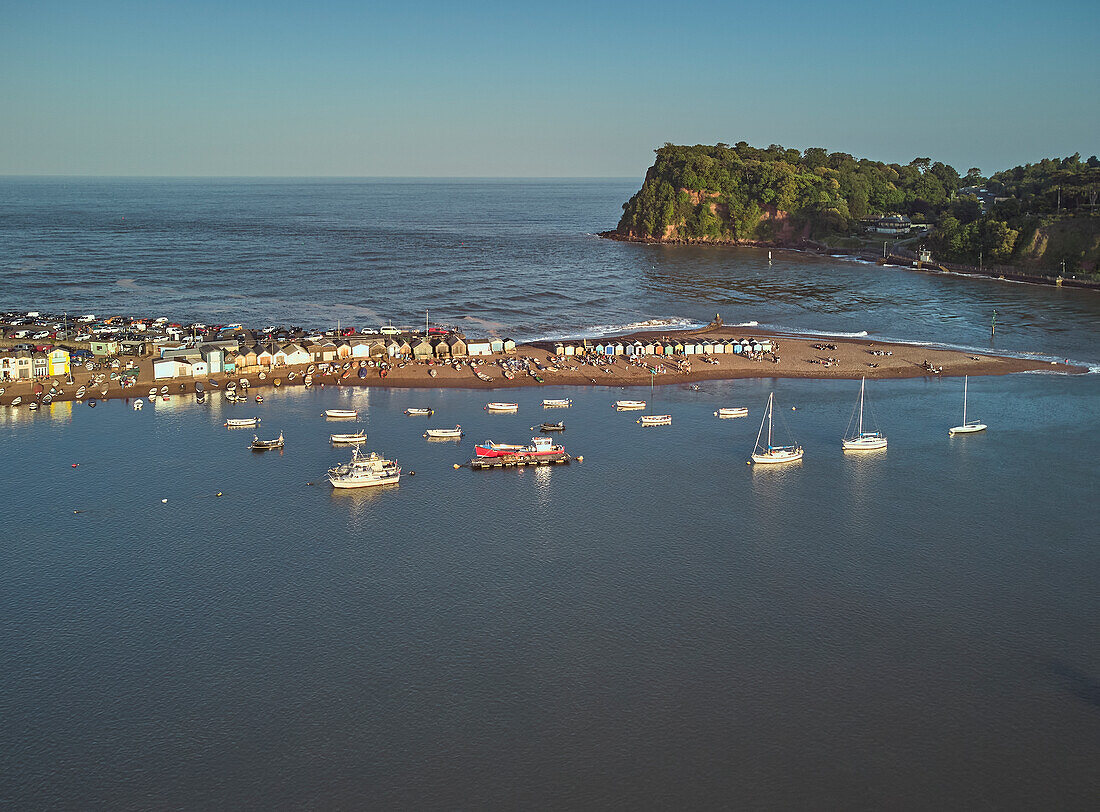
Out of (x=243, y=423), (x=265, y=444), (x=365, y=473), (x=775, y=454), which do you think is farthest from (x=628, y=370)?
(x=265, y=444)

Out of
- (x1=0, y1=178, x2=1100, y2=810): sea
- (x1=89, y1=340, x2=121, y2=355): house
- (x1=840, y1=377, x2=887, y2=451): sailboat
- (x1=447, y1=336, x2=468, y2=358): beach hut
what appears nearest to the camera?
(x1=0, y1=178, x2=1100, y2=810): sea

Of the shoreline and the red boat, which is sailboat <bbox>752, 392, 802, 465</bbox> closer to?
the red boat

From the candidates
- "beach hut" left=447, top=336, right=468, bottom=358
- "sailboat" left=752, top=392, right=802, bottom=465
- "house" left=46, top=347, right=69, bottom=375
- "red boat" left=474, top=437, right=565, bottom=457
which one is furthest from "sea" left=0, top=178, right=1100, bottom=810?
"beach hut" left=447, top=336, right=468, bottom=358

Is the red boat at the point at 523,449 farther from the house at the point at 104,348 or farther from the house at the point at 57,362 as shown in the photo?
the house at the point at 104,348

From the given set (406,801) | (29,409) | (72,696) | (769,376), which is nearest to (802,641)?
(406,801)

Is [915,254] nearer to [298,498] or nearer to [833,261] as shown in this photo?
[833,261]

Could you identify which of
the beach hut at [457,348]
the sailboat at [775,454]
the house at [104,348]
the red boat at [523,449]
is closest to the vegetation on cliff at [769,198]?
the beach hut at [457,348]
